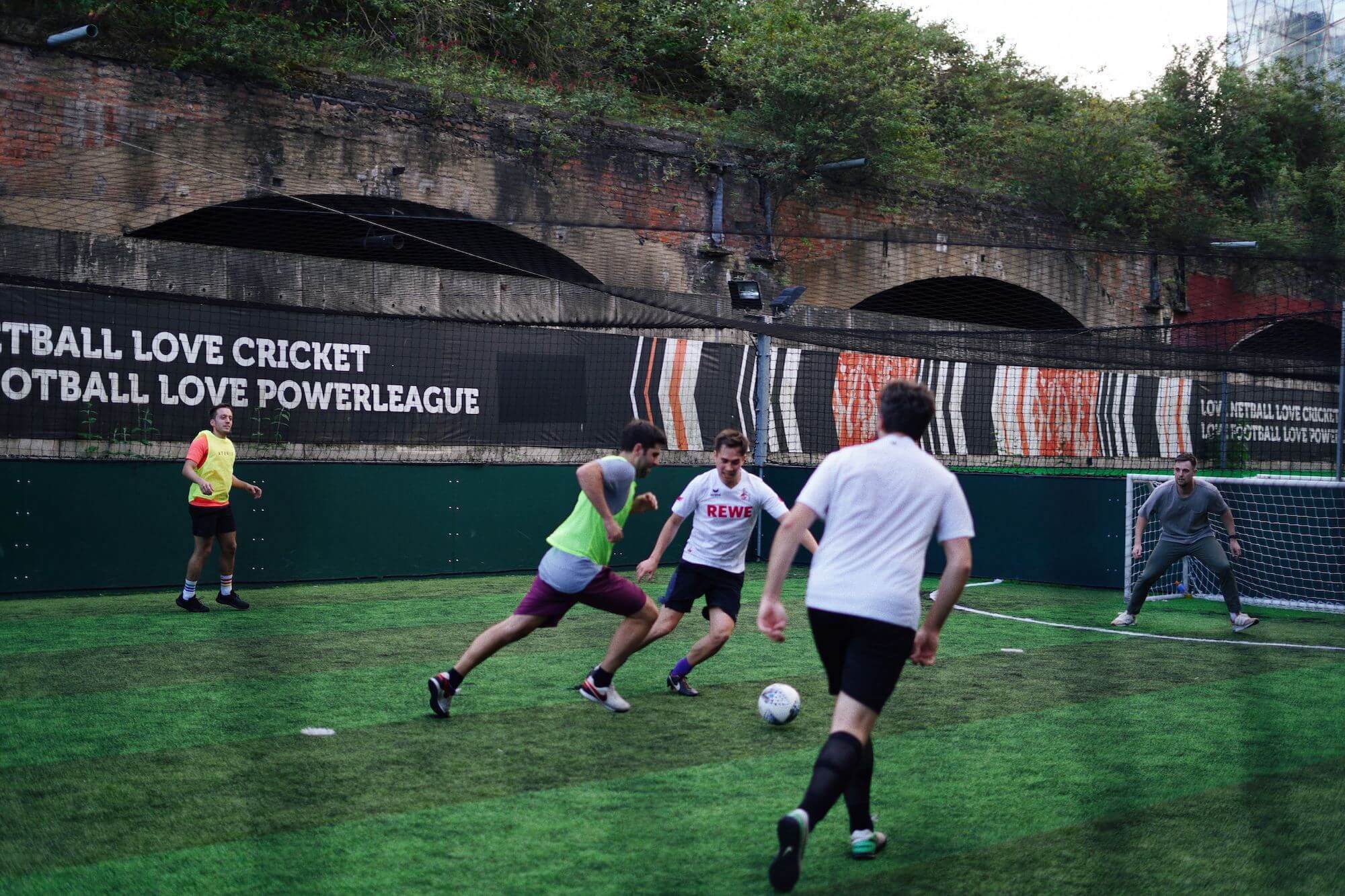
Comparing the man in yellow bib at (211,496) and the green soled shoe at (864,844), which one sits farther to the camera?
the man in yellow bib at (211,496)

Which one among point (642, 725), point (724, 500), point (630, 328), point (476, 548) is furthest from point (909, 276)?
point (642, 725)

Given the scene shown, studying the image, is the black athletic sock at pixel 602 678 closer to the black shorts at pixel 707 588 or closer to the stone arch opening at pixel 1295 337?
the black shorts at pixel 707 588

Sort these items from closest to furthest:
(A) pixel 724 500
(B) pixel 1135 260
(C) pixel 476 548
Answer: (A) pixel 724 500
(C) pixel 476 548
(B) pixel 1135 260

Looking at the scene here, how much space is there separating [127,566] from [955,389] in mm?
11765

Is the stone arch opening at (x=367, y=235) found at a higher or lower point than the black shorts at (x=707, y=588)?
higher

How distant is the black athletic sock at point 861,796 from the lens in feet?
15.9

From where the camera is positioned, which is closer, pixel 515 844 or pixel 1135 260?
pixel 515 844

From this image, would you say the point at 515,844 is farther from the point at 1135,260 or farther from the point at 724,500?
the point at 1135,260

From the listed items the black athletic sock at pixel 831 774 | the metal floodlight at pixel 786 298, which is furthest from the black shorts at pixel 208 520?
the black athletic sock at pixel 831 774

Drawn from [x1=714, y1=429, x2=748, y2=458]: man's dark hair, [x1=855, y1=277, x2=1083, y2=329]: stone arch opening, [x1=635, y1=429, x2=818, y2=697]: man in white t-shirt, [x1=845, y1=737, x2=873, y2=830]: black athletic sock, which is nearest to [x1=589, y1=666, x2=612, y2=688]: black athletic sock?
[x1=635, y1=429, x2=818, y2=697]: man in white t-shirt

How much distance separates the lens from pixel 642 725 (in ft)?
23.9

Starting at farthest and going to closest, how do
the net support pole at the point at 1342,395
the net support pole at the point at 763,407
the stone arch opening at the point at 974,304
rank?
→ the stone arch opening at the point at 974,304 < the net support pole at the point at 763,407 < the net support pole at the point at 1342,395

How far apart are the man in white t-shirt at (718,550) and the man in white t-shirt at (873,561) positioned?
3.46m

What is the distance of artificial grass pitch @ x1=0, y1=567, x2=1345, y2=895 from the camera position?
4.71 metres
